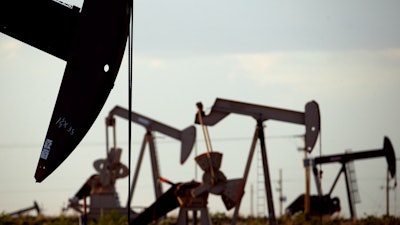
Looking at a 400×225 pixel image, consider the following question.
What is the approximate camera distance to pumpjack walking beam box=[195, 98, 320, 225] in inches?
872

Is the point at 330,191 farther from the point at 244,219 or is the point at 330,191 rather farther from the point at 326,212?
the point at 244,219

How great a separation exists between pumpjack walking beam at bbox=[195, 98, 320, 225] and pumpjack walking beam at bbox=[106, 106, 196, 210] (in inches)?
211

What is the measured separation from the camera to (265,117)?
2253cm

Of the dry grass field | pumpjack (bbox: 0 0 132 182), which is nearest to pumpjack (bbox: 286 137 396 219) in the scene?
the dry grass field

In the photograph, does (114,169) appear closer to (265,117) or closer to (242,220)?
(242,220)

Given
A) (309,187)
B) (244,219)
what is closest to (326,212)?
(309,187)

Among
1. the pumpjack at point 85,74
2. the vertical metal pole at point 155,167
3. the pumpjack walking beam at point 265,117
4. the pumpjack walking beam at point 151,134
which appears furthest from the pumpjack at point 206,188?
the pumpjack at point 85,74

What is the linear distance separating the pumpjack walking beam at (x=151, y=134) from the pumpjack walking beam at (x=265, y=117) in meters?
5.36

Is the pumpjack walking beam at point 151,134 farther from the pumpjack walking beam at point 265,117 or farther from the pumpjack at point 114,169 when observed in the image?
the pumpjack walking beam at point 265,117

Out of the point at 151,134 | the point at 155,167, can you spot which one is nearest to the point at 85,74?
the point at 151,134

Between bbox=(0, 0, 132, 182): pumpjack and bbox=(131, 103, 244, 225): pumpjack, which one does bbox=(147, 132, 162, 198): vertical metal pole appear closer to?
bbox=(131, 103, 244, 225): pumpjack

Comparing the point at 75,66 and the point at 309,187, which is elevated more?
the point at 309,187

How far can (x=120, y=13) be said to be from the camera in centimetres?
935

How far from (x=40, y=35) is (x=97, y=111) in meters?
1.08
